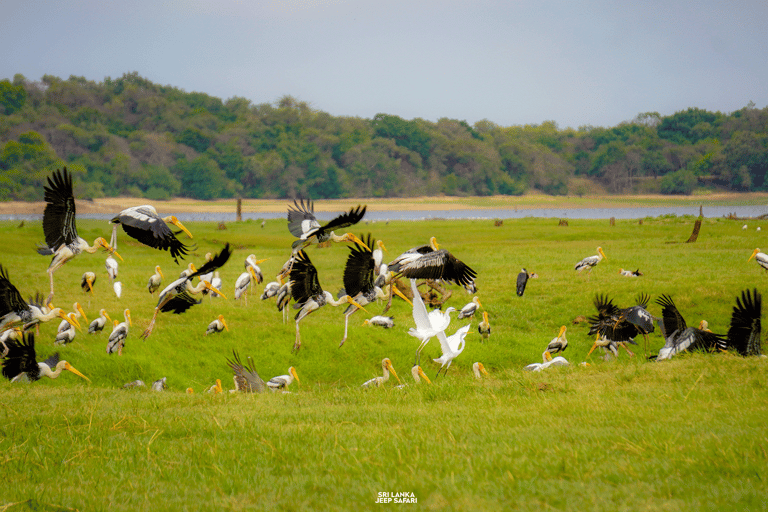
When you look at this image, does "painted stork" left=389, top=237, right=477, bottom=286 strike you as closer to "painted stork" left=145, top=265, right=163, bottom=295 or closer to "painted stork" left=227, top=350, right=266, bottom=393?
"painted stork" left=227, top=350, right=266, bottom=393

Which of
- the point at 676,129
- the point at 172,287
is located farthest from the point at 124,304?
the point at 676,129

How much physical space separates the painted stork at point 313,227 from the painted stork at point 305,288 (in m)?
0.28

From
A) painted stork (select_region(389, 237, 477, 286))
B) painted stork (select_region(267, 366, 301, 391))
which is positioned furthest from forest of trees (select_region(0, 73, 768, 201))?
painted stork (select_region(389, 237, 477, 286))

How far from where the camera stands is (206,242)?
Answer: 2998 centimetres

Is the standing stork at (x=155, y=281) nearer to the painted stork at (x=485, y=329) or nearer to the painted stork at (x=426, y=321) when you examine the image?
the painted stork at (x=485, y=329)

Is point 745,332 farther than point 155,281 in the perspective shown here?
No

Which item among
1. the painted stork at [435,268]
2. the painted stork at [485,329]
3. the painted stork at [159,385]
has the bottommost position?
the painted stork at [159,385]

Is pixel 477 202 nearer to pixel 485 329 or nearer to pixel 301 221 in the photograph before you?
pixel 485 329

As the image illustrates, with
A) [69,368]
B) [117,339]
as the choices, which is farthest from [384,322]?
[69,368]

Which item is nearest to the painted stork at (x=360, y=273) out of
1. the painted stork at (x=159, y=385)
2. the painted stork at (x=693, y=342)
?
the painted stork at (x=159, y=385)

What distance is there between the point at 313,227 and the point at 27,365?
15.0 feet

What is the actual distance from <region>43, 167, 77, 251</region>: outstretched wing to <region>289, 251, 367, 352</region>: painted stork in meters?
3.29

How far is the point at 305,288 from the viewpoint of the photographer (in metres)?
11.0

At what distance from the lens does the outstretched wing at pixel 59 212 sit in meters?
8.48
